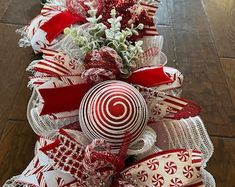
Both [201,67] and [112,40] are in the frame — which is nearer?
[112,40]

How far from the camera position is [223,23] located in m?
1.02

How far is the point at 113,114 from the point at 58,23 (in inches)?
9.3

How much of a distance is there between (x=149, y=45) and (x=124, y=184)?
27cm

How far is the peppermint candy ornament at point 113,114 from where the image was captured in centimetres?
47

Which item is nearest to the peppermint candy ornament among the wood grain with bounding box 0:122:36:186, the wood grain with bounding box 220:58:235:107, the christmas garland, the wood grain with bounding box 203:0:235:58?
the christmas garland

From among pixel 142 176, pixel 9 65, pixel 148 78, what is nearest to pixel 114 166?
pixel 142 176

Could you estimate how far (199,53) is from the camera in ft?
2.93

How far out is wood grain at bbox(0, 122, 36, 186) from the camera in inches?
23.3

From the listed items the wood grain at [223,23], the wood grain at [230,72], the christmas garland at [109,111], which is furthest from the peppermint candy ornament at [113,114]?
the wood grain at [223,23]

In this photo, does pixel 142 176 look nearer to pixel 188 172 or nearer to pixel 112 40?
pixel 188 172

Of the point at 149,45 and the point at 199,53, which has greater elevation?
the point at 149,45

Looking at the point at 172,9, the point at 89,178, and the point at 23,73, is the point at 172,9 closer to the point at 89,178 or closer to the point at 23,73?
the point at 23,73

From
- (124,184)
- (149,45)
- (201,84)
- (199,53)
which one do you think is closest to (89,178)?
(124,184)

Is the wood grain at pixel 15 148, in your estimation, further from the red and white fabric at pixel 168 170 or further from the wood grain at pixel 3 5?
the wood grain at pixel 3 5
